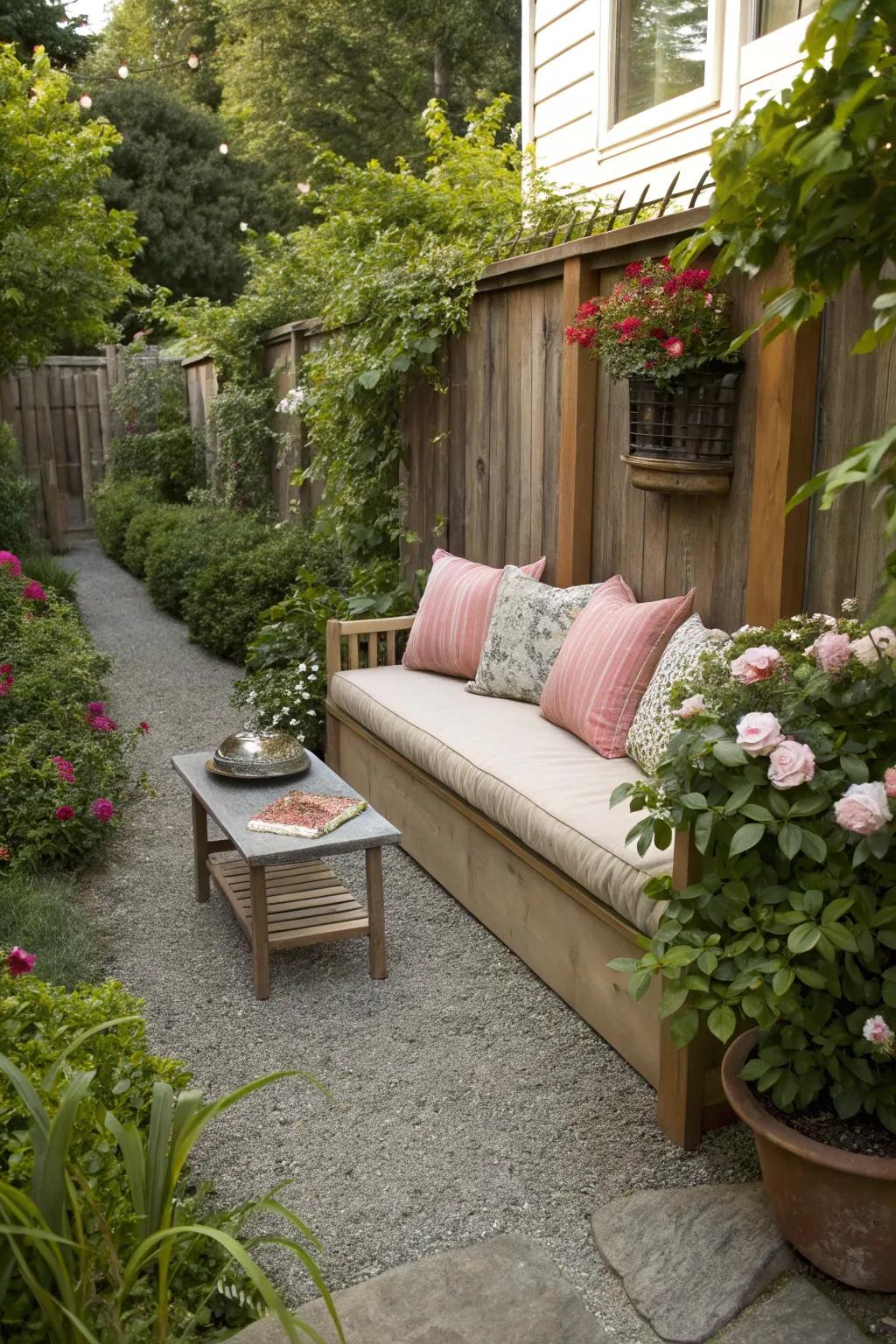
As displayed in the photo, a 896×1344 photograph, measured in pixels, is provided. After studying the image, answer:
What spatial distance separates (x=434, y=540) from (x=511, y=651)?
159cm

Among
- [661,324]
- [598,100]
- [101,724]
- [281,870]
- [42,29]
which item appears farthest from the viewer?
[42,29]

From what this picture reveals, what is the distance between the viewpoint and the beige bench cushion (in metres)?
2.79

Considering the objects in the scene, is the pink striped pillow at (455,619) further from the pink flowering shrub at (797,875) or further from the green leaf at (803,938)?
the green leaf at (803,938)

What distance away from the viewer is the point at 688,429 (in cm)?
333

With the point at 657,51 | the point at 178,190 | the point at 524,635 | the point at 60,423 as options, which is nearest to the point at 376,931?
the point at 524,635

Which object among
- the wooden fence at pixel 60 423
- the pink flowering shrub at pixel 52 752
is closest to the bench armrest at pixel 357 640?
the pink flowering shrub at pixel 52 752

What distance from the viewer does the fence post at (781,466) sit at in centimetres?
295

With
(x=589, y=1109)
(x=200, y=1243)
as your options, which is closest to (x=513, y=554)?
(x=589, y=1109)

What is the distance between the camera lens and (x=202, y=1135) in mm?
2627

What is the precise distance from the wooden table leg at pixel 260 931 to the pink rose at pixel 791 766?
5.08 ft

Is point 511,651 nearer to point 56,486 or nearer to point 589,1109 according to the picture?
point 589,1109

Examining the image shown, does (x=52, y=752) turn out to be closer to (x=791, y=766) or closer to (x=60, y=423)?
(x=791, y=766)

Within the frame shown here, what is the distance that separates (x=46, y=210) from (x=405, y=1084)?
22.4ft

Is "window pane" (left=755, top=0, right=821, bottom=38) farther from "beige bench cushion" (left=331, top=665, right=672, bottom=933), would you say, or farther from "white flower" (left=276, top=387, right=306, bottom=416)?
"white flower" (left=276, top=387, right=306, bottom=416)
